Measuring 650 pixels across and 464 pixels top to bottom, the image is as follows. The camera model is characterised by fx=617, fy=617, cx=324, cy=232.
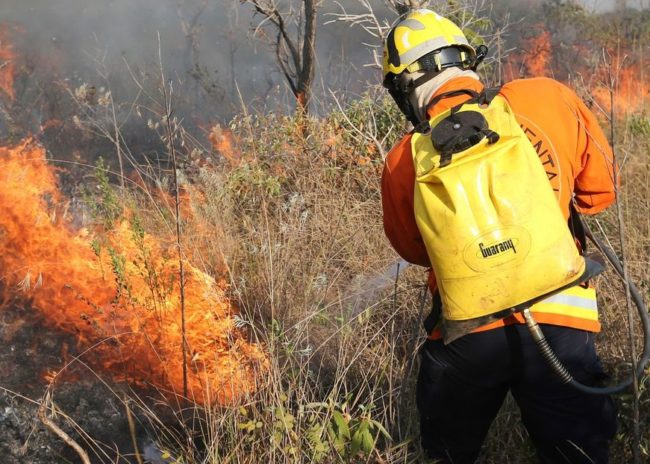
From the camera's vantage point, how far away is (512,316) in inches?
71.6

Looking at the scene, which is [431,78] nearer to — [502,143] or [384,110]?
[502,143]

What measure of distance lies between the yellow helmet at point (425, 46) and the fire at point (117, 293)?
4.35 ft

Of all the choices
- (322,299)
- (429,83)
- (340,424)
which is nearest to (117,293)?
(322,299)

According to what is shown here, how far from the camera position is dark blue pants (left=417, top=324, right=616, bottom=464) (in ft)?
6.08

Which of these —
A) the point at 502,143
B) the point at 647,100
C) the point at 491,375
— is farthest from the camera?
the point at 647,100

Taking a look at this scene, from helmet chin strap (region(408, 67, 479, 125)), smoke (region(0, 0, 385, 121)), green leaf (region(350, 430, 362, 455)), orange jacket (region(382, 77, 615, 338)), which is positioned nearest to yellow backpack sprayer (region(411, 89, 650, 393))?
orange jacket (region(382, 77, 615, 338))

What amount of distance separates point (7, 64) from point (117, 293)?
637 cm

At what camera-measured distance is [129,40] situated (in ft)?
35.7

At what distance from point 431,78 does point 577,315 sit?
2.85 feet

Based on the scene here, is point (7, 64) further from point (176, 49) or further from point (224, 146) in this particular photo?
point (176, 49)

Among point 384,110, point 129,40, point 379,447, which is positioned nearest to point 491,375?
point 379,447

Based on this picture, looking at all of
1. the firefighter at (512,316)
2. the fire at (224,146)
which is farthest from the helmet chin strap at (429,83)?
the fire at (224,146)

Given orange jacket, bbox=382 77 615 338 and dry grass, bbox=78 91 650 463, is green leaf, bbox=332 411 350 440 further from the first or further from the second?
orange jacket, bbox=382 77 615 338

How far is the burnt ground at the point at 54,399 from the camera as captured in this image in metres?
2.97
